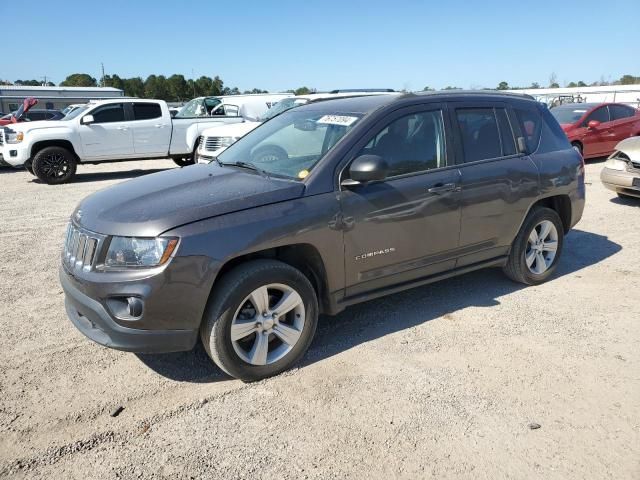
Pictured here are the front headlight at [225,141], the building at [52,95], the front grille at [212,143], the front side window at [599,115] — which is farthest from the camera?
the building at [52,95]

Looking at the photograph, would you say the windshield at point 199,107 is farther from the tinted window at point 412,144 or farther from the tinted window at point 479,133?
the tinted window at point 412,144

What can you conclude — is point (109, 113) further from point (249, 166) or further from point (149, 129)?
point (249, 166)

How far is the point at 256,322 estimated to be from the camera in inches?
128

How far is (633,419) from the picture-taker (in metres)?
2.91

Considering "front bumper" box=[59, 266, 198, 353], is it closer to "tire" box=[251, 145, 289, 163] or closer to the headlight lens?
"tire" box=[251, 145, 289, 163]

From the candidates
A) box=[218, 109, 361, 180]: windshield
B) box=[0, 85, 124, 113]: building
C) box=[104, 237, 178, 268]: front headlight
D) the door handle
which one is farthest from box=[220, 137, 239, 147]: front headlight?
box=[0, 85, 124, 113]: building

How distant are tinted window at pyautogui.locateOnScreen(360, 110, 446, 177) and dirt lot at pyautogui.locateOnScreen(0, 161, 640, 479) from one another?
127cm

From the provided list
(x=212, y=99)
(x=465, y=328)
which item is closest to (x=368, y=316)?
(x=465, y=328)

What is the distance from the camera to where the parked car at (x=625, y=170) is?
308 inches

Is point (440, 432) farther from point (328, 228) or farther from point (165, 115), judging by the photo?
point (165, 115)

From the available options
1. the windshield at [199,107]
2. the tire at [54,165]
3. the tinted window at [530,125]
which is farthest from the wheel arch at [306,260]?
the windshield at [199,107]

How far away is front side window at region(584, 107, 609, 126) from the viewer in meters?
12.9

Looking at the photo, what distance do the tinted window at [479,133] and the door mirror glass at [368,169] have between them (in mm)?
1104

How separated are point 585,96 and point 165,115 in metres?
31.7
